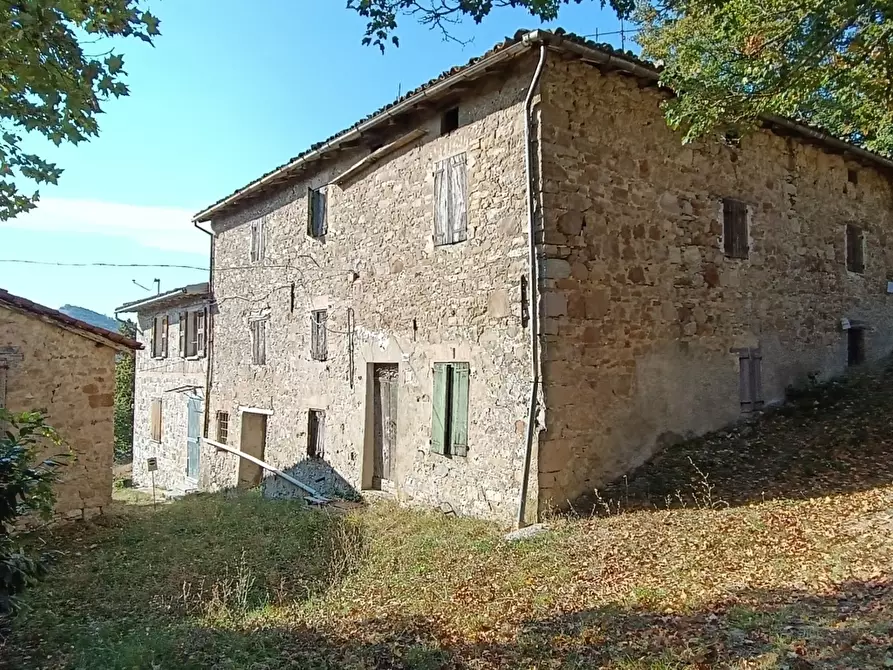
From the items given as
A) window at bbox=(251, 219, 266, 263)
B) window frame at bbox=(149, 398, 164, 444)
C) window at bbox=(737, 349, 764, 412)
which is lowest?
window frame at bbox=(149, 398, 164, 444)

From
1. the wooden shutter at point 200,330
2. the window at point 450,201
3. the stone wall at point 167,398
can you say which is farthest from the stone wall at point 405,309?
the stone wall at point 167,398

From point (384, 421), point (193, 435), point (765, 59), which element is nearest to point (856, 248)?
point (765, 59)

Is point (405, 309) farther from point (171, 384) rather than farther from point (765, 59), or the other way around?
point (171, 384)

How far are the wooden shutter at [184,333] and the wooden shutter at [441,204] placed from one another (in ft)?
32.8

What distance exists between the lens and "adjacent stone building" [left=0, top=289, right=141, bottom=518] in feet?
27.4

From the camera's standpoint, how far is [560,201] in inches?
290

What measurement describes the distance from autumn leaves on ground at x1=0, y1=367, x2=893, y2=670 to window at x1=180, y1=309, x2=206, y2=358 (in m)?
7.25

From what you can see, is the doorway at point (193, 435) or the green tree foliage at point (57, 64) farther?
the doorway at point (193, 435)

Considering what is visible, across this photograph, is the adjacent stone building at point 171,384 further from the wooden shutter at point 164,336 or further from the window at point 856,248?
the window at point 856,248

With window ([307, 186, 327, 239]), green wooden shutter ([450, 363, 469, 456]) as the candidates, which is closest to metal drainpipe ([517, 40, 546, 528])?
green wooden shutter ([450, 363, 469, 456])

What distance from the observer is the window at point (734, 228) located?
30.2 feet

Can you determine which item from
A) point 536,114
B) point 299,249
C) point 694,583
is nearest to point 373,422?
point 299,249

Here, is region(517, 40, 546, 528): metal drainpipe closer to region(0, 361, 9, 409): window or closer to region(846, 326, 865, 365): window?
region(0, 361, 9, 409): window

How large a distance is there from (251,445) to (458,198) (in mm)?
8025
